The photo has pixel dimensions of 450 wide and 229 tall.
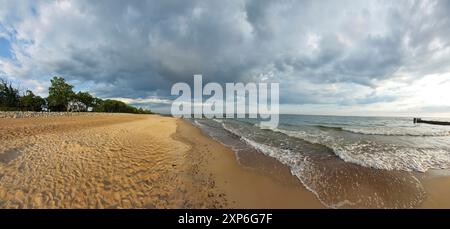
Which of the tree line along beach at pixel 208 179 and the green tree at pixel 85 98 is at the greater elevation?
the green tree at pixel 85 98

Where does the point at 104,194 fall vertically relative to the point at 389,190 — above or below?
above

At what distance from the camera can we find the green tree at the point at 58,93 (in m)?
54.7

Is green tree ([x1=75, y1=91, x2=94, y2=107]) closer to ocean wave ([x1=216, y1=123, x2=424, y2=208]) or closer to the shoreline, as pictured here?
the shoreline

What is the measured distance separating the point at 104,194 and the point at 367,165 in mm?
10846

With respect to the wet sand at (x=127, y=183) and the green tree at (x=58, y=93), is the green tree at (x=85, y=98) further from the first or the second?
the wet sand at (x=127, y=183)

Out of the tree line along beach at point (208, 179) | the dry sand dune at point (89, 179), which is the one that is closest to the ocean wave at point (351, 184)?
the tree line along beach at point (208, 179)

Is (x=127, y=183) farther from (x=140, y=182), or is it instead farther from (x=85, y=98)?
(x=85, y=98)

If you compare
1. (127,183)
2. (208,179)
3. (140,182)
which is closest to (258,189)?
(208,179)
